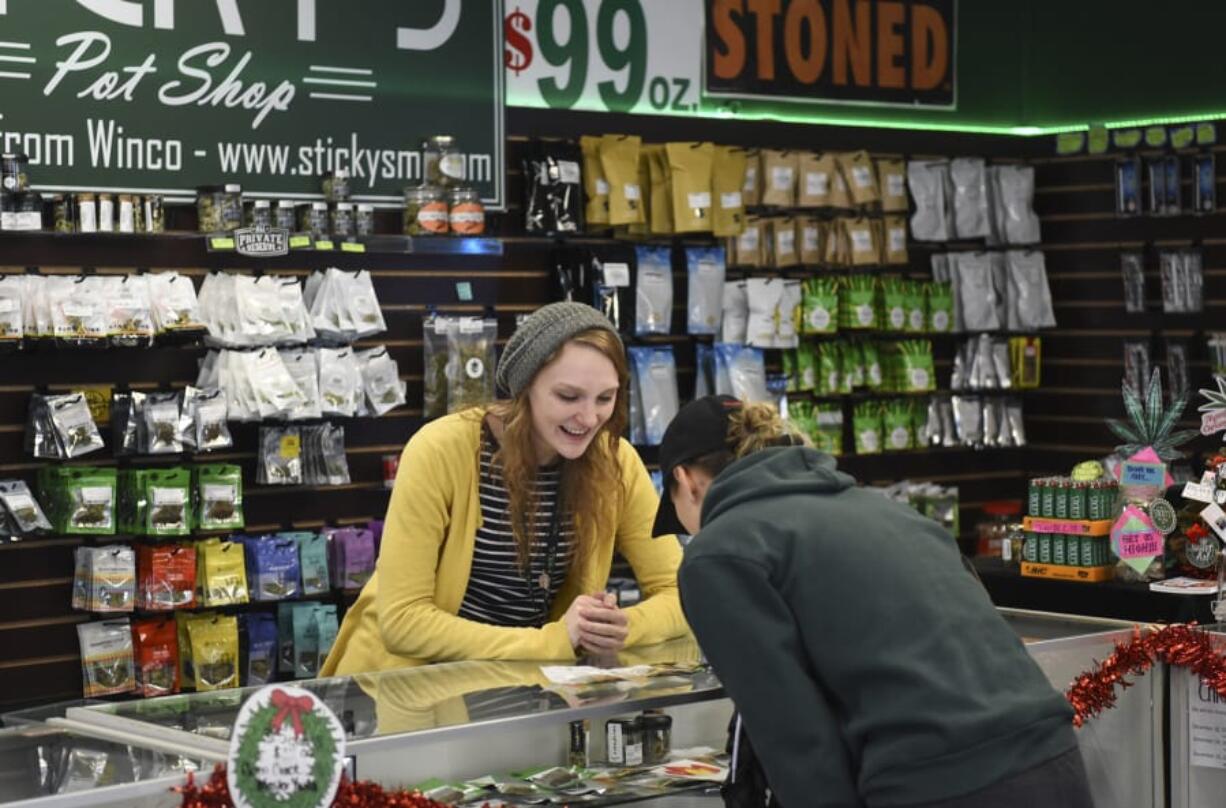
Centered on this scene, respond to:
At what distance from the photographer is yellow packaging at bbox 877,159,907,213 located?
8539 millimetres

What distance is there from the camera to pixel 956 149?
354 inches

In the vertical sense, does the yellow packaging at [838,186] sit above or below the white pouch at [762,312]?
above

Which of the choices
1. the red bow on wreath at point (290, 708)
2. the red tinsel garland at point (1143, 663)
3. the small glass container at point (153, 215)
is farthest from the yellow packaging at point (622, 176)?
the red bow on wreath at point (290, 708)

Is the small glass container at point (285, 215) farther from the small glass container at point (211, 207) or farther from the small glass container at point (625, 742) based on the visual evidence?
the small glass container at point (625, 742)

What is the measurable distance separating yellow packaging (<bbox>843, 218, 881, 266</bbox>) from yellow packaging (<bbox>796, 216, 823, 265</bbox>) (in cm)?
21

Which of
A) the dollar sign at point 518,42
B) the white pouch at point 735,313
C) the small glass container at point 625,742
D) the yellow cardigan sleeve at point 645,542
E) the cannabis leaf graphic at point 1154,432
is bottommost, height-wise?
the small glass container at point 625,742

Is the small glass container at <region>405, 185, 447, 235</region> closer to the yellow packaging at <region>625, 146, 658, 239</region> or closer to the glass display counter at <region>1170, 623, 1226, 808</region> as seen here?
the yellow packaging at <region>625, 146, 658, 239</region>

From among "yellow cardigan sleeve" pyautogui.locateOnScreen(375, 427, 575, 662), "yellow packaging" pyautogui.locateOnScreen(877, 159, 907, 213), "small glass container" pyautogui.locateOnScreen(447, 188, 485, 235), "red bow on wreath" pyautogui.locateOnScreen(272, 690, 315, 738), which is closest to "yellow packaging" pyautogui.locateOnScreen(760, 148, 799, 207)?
"yellow packaging" pyautogui.locateOnScreen(877, 159, 907, 213)

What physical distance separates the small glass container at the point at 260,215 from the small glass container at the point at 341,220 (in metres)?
0.24

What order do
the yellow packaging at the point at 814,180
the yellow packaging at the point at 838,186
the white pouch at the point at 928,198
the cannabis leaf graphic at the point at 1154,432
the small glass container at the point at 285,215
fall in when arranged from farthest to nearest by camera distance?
the white pouch at the point at 928,198 → the yellow packaging at the point at 838,186 → the yellow packaging at the point at 814,180 → the small glass container at the point at 285,215 → the cannabis leaf graphic at the point at 1154,432

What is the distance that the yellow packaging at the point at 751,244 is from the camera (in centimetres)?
803

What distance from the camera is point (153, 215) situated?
6309mm

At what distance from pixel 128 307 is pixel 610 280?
2.07 m

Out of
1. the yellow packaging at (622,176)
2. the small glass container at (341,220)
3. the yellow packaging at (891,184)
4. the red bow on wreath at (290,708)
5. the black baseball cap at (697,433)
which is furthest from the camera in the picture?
the yellow packaging at (891,184)
